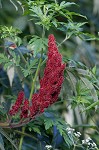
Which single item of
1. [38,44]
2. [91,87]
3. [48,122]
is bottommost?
[48,122]

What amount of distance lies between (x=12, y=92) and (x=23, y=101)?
14.8 inches

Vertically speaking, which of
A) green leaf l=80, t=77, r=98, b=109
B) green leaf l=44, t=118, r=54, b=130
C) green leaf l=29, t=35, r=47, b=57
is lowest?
green leaf l=44, t=118, r=54, b=130

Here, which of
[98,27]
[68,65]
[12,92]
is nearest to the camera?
[68,65]

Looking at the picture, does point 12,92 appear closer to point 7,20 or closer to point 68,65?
point 68,65

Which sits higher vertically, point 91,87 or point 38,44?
point 38,44

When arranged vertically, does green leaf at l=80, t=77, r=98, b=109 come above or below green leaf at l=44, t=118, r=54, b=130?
above

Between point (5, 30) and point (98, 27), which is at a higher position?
point (5, 30)

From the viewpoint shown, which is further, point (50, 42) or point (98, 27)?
point (98, 27)

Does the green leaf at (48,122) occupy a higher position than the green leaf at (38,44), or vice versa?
the green leaf at (38,44)

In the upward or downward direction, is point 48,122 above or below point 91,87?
below

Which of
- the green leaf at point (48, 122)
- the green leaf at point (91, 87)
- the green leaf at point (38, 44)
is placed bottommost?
the green leaf at point (48, 122)

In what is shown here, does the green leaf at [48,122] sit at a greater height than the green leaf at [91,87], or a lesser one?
lesser

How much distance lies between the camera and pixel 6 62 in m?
1.60

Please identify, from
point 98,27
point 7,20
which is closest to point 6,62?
point 7,20
